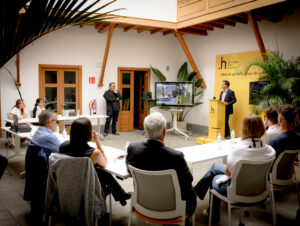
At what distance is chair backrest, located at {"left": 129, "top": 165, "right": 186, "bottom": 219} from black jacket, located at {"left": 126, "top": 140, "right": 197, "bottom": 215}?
0.29 ft

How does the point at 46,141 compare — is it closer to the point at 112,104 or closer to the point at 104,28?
→ the point at 112,104

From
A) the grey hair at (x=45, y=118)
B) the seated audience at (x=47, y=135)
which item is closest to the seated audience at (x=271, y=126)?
the seated audience at (x=47, y=135)

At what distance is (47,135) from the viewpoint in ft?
10.4

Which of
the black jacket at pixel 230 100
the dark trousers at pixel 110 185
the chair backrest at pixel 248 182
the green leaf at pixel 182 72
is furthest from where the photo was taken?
the green leaf at pixel 182 72

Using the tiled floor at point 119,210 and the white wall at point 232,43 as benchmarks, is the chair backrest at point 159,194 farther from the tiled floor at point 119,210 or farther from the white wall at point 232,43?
the white wall at point 232,43

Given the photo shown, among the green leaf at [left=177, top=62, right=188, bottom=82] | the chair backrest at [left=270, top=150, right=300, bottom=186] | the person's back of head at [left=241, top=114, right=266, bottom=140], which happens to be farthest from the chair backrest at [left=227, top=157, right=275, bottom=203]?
the green leaf at [left=177, top=62, right=188, bottom=82]

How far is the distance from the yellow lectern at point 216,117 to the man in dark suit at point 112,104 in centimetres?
294

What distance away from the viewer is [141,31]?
9.39 m

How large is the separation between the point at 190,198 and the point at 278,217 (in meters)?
1.53

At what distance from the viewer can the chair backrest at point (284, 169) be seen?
296cm

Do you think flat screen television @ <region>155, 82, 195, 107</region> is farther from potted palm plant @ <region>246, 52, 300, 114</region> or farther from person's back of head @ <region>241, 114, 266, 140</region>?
person's back of head @ <region>241, 114, 266, 140</region>

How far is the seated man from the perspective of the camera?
2.28 m

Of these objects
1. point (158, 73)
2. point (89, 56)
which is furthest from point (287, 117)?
point (89, 56)

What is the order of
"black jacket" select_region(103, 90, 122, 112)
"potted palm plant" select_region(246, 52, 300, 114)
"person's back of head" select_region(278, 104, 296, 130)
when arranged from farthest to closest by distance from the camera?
1. "black jacket" select_region(103, 90, 122, 112)
2. "potted palm plant" select_region(246, 52, 300, 114)
3. "person's back of head" select_region(278, 104, 296, 130)
